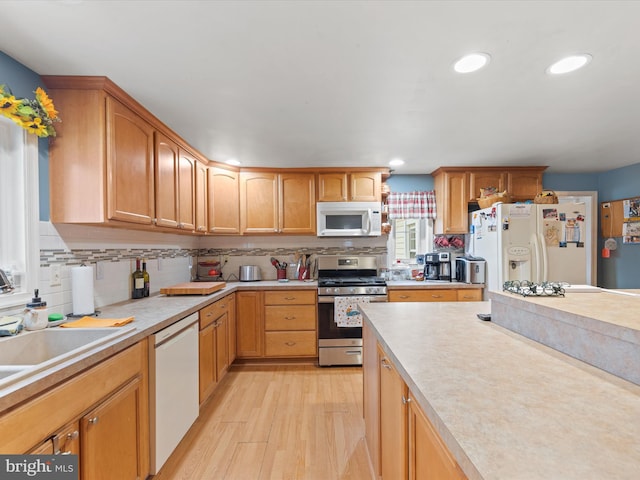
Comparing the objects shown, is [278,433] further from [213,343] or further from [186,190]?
[186,190]

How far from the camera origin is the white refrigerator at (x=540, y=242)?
293 centimetres

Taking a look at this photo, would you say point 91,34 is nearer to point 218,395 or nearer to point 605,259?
point 218,395

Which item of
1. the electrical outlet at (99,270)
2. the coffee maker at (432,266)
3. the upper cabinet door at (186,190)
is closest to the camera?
the electrical outlet at (99,270)

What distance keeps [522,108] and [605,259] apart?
10.2 ft

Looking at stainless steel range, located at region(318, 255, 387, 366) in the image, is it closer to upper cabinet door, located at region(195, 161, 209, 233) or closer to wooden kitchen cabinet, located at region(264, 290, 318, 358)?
wooden kitchen cabinet, located at region(264, 290, 318, 358)

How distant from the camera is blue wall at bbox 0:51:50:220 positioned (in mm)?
1437

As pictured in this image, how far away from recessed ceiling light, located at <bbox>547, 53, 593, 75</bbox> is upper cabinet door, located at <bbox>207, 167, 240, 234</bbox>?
291 centimetres

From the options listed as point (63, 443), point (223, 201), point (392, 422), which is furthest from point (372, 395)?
point (223, 201)

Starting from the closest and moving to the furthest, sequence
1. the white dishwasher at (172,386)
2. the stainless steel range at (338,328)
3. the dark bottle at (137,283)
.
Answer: the white dishwasher at (172,386)
the dark bottle at (137,283)
the stainless steel range at (338,328)

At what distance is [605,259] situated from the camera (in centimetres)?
378

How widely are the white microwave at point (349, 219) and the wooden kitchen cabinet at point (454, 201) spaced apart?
0.82 m

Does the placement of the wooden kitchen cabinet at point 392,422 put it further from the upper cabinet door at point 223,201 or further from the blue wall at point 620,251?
the blue wall at point 620,251

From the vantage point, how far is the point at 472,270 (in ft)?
10.8

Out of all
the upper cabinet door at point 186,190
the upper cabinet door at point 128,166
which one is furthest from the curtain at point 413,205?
the upper cabinet door at point 128,166
